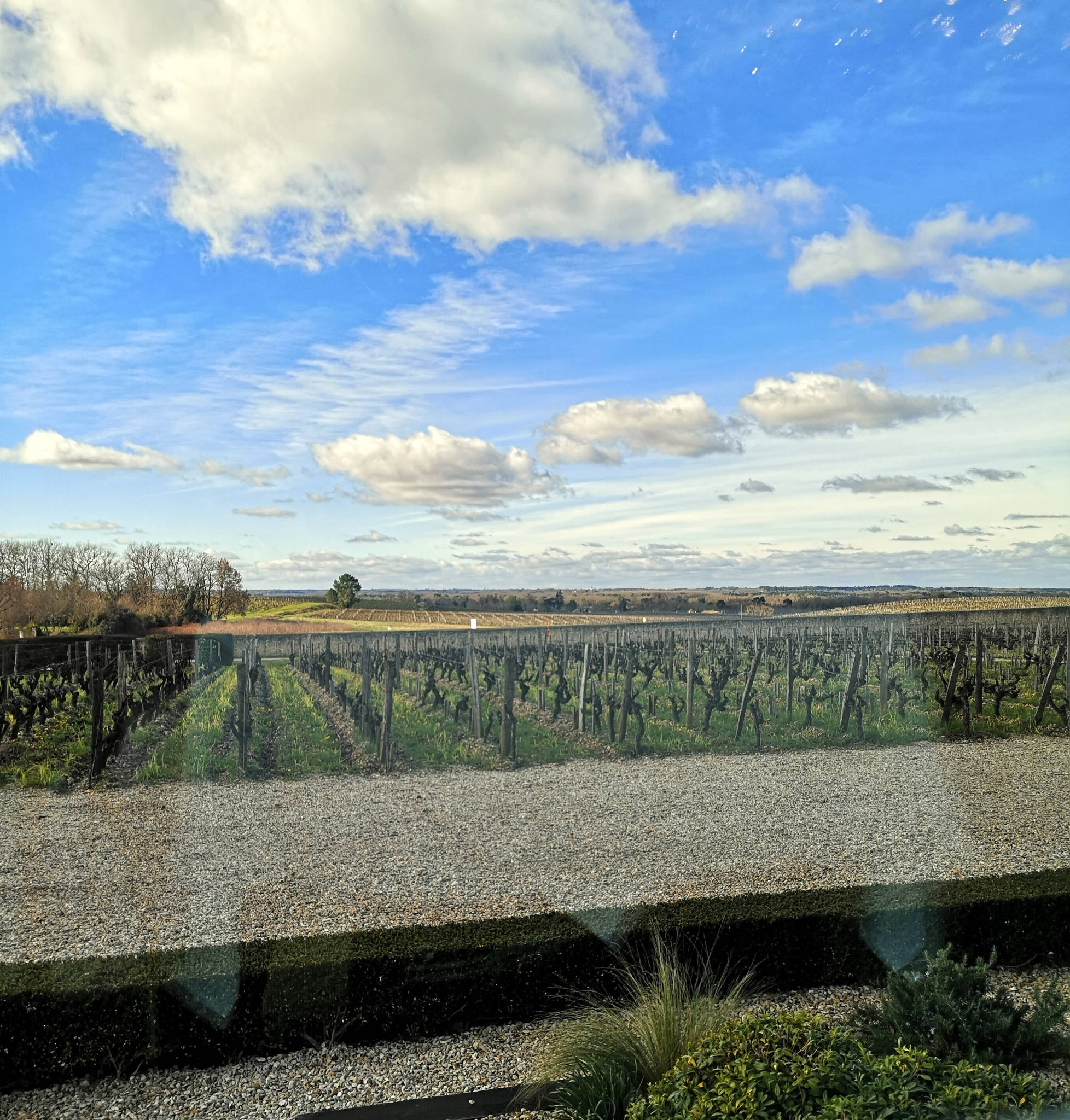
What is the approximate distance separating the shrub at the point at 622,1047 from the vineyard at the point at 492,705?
7.91 metres

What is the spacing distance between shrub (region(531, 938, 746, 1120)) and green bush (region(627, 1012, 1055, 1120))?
0.55 metres

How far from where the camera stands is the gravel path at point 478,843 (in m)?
6.29

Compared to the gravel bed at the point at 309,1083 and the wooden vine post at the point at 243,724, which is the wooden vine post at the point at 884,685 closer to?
the wooden vine post at the point at 243,724

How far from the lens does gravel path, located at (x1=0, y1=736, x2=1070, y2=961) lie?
6289mm

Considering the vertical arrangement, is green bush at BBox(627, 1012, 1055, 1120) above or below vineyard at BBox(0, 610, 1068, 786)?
above

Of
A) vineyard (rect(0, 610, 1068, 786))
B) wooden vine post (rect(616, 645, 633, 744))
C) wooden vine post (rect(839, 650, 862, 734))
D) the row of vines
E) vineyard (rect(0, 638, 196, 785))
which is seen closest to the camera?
vineyard (rect(0, 638, 196, 785))

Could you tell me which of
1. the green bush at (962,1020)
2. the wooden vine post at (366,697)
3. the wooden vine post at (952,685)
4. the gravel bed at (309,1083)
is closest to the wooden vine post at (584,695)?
the wooden vine post at (366,697)

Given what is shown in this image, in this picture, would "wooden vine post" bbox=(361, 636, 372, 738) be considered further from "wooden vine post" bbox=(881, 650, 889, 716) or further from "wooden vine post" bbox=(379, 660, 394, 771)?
"wooden vine post" bbox=(881, 650, 889, 716)

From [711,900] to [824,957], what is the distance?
72cm

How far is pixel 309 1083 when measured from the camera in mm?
4281

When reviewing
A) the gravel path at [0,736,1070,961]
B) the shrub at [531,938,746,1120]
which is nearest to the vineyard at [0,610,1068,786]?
the gravel path at [0,736,1070,961]

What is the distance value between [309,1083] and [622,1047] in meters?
1.58

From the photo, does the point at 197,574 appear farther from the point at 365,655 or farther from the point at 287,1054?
the point at 287,1054

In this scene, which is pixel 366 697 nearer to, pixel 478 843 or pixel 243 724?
pixel 243 724
